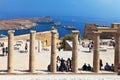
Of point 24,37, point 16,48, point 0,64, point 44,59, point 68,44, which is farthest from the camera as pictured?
point 24,37

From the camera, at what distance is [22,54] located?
132 feet

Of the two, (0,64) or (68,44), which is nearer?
(0,64)

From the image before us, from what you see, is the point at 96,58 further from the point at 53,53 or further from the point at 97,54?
the point at 53,53

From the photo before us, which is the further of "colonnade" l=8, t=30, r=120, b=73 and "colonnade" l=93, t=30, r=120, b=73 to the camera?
"colonnade" l=93, t=30, r=120, b=73

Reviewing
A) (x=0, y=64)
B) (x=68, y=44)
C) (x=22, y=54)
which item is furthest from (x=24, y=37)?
(x=0, y=64)

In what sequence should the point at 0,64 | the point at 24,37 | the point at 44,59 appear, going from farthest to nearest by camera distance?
1. the point at 24,37
2. the point at 44,59
3. the point at 0,64

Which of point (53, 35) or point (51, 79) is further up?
point (53, 35)

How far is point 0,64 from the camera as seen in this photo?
114 ft

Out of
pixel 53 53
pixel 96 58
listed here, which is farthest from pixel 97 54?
pixel 53 53

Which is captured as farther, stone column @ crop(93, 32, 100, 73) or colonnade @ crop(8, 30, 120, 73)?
stone column @ crop(93, 32, 100, 73)

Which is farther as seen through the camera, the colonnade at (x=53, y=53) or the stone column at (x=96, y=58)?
the stone column at (x=96, y=58)

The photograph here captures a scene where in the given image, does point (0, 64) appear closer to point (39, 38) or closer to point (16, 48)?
point (16, 48)

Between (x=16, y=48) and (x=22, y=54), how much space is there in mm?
2565

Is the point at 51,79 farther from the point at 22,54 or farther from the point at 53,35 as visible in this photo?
the point at 22,54
